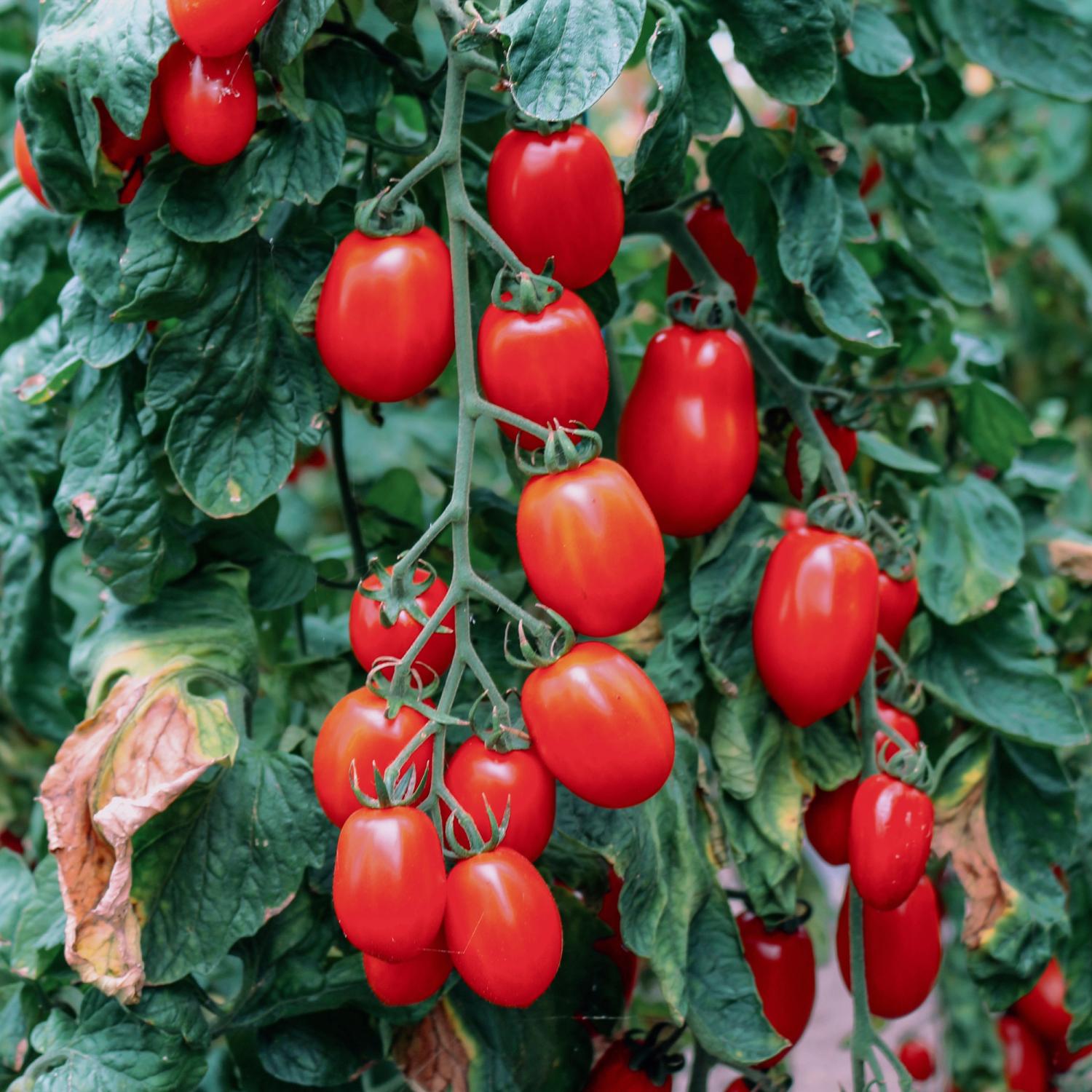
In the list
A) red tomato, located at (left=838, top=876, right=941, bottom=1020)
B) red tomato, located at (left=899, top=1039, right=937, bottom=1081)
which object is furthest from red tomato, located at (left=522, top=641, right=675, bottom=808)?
red tomato, located at (left=899, top=1039, right=937, bottom=1081)

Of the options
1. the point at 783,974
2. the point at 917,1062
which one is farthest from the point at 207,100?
the point at 917,1062

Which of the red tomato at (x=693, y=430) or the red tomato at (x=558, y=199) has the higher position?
the red tomato at (x=558, y=199)

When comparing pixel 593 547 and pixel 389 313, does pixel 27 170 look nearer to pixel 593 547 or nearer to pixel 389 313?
pixel 389 313

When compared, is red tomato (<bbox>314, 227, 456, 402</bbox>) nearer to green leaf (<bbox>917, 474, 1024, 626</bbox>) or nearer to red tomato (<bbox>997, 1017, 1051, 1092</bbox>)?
green leaf (<bbox>917, 474, 1024, 626</bbox>)

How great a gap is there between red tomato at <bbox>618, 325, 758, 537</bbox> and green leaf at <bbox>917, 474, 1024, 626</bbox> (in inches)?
9.7

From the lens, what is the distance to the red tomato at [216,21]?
2.13 feet

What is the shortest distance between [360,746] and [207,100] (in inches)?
14.8

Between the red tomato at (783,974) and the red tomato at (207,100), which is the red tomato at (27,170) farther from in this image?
the red tomato at (783,974)

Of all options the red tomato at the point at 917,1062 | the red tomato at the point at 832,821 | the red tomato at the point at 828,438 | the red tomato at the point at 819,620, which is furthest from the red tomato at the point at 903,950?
the red tomato at the point at 917,1062

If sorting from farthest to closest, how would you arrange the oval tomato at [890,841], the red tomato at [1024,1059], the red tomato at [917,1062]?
the red tomato at [917,1062] → the red tomato at [1024,1059] → the oval tomato at [890,841]

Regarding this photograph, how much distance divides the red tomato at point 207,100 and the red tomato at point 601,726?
0.36 meters

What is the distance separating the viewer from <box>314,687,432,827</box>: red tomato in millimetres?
645

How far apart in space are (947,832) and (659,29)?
660 mm

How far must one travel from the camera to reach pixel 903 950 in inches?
34.3
